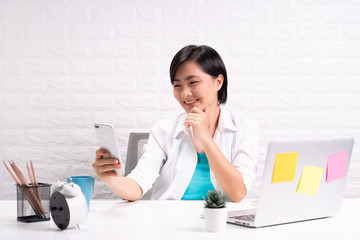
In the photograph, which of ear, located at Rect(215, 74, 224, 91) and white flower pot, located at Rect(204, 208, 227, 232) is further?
ear, located at Rect(215, 74, 224, 91)

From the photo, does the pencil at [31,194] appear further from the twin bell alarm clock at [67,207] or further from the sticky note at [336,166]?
the sticky note at [336,166]

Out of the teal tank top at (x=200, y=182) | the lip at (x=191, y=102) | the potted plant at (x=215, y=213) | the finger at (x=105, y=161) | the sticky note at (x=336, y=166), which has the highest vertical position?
the lip at (x=191, y=102)

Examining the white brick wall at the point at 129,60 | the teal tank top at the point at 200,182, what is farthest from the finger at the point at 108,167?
the white brick wall at the point at 129,60

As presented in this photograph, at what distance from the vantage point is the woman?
1.90 meters

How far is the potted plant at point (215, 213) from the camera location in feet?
3.74

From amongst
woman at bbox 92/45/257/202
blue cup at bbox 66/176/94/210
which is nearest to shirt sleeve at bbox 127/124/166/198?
woman at bbox 92/45/257/202

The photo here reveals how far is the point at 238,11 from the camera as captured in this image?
2639 mm

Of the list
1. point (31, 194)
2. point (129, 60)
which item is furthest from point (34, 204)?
point (129, 60)

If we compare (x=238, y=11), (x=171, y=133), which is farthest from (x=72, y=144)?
(x=238, y=11)

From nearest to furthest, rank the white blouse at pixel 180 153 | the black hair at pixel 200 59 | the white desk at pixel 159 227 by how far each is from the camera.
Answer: the white desk at pixel 159 227
the white blouse at pixel 180 153
the black hair at pixel 200 59

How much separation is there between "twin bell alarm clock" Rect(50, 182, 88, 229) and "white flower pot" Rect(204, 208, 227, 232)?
1.15 feet

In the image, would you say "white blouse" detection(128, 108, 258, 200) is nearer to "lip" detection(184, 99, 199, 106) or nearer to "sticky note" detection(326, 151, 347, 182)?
"lip" detection(184, 99, 199, 106)

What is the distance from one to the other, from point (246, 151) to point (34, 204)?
962mm

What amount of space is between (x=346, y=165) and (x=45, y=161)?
A: 6.25 ft
